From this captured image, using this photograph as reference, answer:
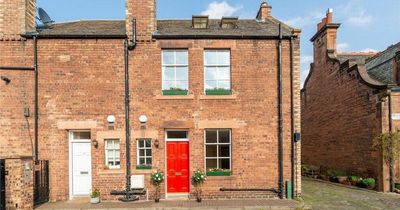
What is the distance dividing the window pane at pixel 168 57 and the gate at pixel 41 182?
569 centimetres

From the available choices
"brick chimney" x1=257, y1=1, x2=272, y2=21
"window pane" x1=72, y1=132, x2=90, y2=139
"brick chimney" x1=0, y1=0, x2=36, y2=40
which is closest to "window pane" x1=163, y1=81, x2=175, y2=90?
"window pane" x1=72, y1=132, x2=90, y2=139

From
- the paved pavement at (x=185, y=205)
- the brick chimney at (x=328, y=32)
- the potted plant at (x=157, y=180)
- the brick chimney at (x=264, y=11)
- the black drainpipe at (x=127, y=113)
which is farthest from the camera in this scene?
the brick chimney at (x=328, y=32)

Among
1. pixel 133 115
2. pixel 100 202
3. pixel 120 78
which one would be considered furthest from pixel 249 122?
pixel 100 202

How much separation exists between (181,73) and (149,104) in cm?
169

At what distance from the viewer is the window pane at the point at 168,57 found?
10.9 metres

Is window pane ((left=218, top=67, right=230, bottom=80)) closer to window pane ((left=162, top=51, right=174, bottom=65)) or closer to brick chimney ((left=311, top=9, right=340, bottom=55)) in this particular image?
window pane ((left=162, top=51, right=174, bottom=65))

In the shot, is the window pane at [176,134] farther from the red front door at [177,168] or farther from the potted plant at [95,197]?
the potted plant at [95,197]

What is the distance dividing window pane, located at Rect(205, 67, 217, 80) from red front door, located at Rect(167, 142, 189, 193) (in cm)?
266

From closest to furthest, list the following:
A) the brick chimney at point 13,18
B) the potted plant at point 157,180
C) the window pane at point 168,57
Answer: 1. the potted plant at point 157,180
2. the brick chimney at point 13,18
3. the window pane at point 168,57

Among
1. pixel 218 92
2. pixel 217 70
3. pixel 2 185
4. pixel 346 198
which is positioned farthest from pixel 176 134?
pixel 346 198

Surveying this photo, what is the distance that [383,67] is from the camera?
14.9m

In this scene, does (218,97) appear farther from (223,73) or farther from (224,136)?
(224,136)

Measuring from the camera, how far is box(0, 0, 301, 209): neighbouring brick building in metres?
10.4

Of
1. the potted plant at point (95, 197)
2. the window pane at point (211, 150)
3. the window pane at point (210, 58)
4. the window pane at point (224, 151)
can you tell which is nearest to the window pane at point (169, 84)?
the window pane at point (210, 58)
